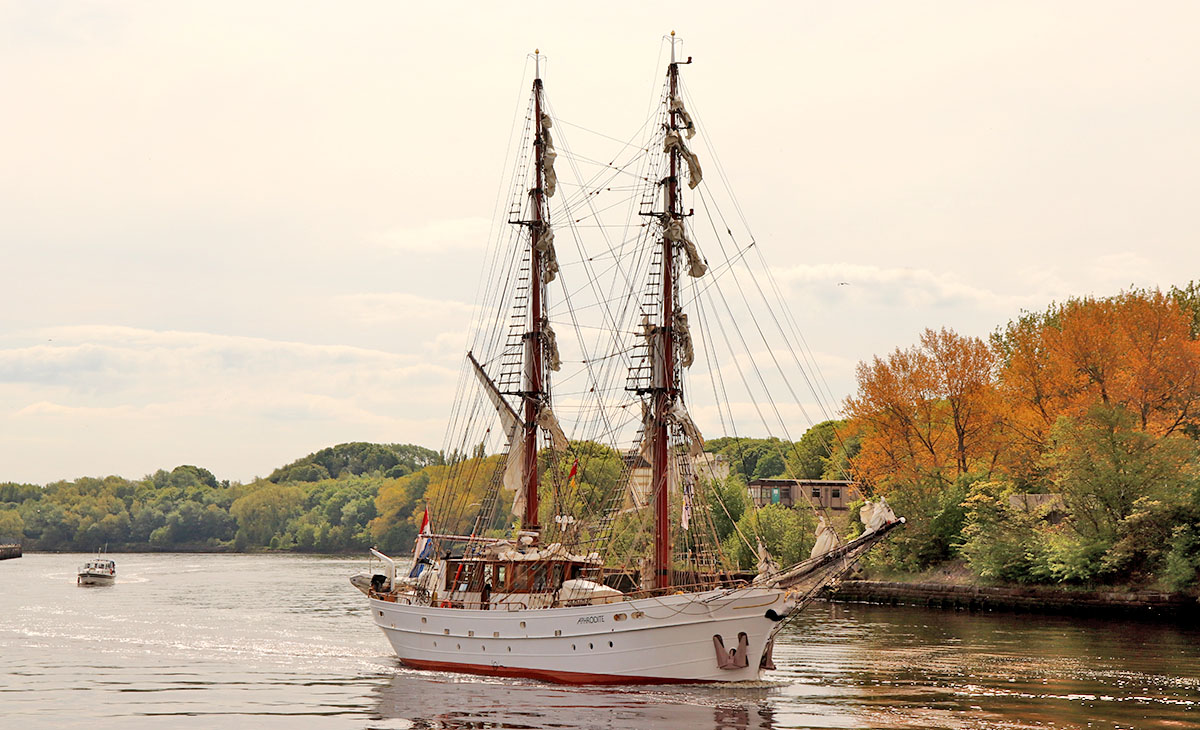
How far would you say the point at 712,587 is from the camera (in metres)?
40.9

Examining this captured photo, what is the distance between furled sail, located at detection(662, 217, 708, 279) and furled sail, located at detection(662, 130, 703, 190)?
1.84 metres

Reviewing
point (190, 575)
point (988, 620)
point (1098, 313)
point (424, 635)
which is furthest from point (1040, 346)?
point (190, 575)

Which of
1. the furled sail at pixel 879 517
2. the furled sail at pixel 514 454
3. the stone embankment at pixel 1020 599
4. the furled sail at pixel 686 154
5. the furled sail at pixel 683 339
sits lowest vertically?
the stone embankment at pixel 1020 599

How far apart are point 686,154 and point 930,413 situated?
49087mm

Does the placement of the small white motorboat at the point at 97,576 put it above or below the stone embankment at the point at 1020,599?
below

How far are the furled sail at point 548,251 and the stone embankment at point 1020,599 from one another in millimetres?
20492

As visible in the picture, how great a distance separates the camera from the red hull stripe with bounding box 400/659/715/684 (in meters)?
40.1

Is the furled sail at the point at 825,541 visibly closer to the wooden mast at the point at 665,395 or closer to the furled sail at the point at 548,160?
the wooden mast at the point at 665,395

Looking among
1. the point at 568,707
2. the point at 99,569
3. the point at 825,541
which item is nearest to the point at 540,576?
the point at 568,707

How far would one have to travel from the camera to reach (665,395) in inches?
1804

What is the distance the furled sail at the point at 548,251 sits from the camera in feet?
179

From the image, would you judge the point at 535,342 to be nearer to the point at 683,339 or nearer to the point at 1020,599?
the point at 683,339

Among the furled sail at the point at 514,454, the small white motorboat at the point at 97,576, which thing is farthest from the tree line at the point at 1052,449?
the small white motorboat at the point at 97,576

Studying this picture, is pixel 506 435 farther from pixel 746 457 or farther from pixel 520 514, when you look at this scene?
pixel 746 457
